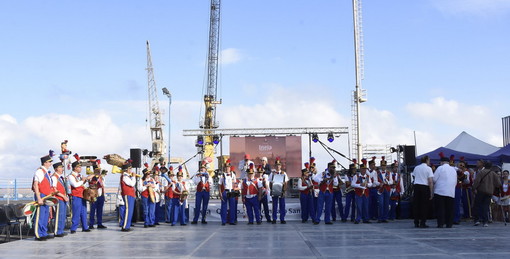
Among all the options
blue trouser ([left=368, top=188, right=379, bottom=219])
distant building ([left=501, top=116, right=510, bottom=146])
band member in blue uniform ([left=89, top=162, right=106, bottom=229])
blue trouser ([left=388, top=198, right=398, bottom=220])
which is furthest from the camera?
distant building ([left=501, top=116, right=510, bottom=146])

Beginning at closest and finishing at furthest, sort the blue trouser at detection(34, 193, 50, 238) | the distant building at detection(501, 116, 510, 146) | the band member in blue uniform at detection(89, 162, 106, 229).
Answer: the blue trouser at detection(34, 193, 50, 238) < the band member in blue uniform at detection(89, 162, 106, 229) < the distant building at detection(501, 116, 510, 146)

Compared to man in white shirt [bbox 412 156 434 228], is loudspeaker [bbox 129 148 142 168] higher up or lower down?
higher up

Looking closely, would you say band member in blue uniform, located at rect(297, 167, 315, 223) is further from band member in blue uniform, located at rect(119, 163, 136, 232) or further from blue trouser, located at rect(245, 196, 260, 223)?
band member in blue uniform, located at rect(119, 163, 136, 232)

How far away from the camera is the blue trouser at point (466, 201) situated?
55.0 feet

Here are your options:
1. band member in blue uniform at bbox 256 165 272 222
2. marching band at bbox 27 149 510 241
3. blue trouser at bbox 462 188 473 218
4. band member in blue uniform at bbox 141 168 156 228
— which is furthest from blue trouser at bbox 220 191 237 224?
blue trouser at bbox 462 188 473 218

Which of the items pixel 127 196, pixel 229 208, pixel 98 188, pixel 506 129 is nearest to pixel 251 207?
pixel 229 208

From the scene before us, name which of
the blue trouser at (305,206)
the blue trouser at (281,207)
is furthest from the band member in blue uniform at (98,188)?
the blue trouser at (305,206)

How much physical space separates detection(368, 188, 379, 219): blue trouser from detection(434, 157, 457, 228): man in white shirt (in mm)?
3001

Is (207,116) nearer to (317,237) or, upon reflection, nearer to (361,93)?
(361,93)

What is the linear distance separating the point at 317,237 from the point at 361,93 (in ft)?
74.0

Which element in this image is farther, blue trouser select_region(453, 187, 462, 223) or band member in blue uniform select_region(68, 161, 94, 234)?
blue trouser select_region(453, 187, 462, 223)

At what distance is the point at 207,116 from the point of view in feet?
225

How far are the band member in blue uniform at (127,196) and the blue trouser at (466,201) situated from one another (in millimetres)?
9803

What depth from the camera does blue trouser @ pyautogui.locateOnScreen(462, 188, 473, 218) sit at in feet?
55.0
